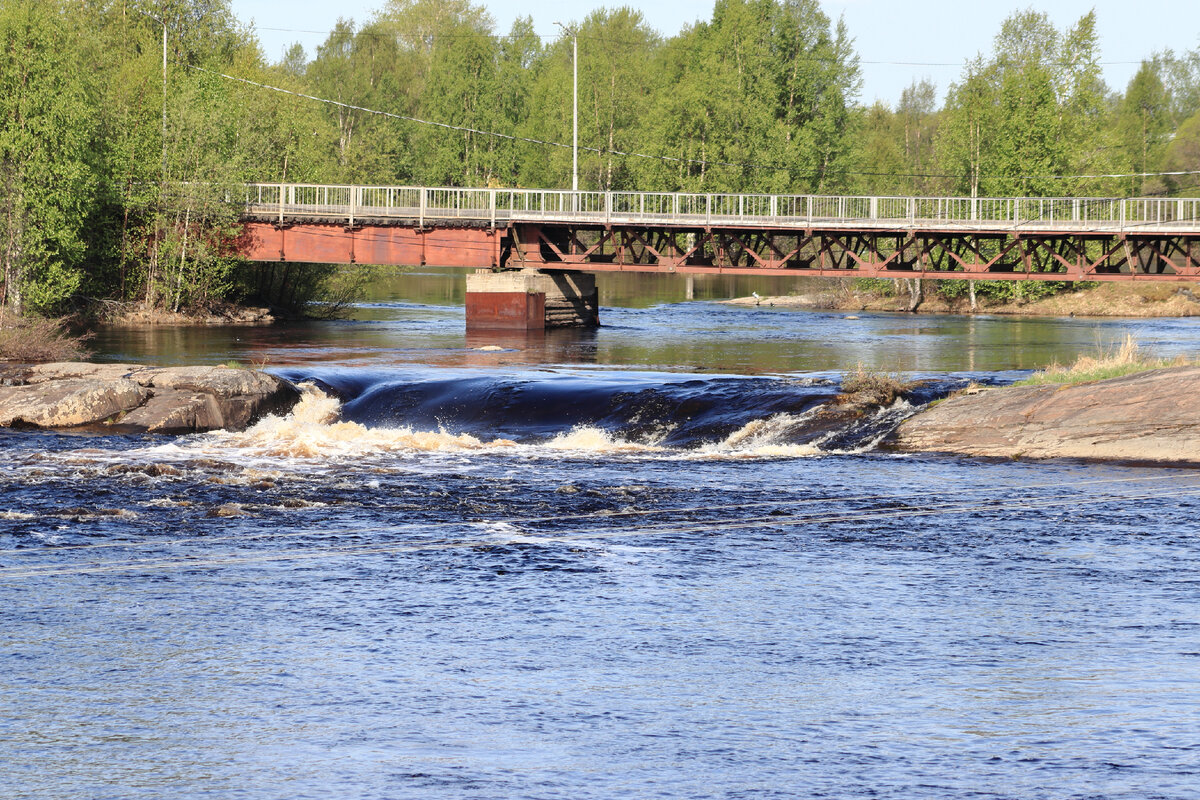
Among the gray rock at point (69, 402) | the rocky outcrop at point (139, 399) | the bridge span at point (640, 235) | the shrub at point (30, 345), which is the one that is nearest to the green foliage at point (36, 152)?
the bridge span at point (640, 235)

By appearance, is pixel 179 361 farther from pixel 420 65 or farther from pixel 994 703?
pixel 420 65

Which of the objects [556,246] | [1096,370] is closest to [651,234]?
[556,246]

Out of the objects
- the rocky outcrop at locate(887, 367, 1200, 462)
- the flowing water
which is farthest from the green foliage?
the rocky outcrop at locate(887, 367, 1200, 462)

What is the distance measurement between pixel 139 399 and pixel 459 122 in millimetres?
81849

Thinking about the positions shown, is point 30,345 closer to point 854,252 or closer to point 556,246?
point 556,246

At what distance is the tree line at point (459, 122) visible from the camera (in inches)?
1762

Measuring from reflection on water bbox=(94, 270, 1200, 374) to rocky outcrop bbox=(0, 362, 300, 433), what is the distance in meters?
8.55

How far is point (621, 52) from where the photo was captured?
108625mm

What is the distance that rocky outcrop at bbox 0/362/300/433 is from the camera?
2369 cm

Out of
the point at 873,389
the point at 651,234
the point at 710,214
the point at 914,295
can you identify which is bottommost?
the point at 873,389

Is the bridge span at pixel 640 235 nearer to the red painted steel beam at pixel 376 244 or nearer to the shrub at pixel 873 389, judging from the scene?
the red painted steel beam at pixel 376 244

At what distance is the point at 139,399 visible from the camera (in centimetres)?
2428

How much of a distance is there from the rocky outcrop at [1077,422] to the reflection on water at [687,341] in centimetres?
1235

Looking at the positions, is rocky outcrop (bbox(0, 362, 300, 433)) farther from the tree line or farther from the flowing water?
the tree line
